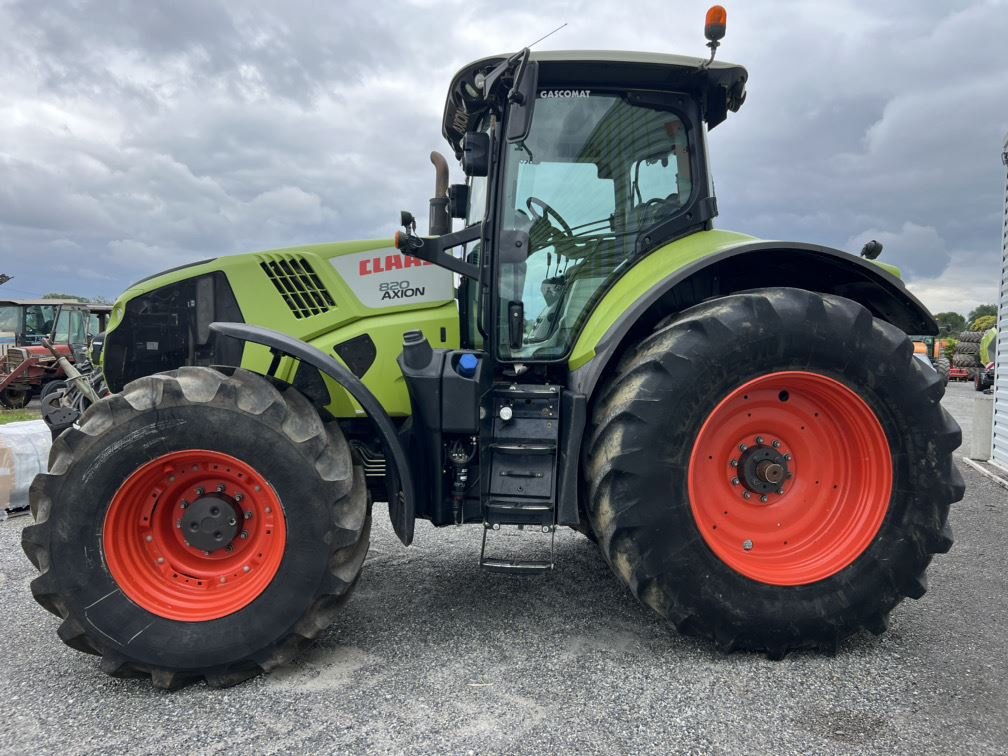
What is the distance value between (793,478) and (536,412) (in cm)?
121

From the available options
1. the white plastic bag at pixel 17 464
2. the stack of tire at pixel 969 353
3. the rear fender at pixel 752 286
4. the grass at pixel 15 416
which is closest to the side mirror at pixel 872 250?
→ the rear fender at pixel 752 286

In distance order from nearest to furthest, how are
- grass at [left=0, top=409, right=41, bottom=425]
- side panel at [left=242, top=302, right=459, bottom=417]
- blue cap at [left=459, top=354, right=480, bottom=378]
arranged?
blue cap at [left=459, top=354, right=480, bottom=378] → side panel at [left=242, top=302, right=459, bottom=417] → grass at [left=0, top=409, right=41, bottom=425]

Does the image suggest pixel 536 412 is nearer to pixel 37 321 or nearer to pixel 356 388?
pixel 356 388

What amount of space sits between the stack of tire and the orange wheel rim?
27999 mm

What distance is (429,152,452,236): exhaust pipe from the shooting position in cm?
359

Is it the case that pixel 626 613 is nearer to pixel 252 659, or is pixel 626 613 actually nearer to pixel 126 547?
pixel 252 659

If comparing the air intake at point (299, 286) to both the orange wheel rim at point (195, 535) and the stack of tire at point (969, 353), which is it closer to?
the orange wheel rim at point (195, 535)

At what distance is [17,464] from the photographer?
5629 mm

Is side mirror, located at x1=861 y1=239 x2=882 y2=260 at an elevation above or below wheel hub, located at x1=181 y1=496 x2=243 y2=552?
above

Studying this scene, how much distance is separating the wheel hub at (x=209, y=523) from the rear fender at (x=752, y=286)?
1.58 meters

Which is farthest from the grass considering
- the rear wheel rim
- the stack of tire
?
the stack of tire

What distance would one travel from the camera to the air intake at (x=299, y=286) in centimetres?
338

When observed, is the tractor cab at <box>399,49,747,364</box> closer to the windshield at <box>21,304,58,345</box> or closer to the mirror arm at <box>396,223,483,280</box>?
the mirror arm at <box>396,223,483,280</box>

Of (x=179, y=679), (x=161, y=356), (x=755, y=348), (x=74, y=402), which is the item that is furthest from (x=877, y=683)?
(x=74, y=402)
